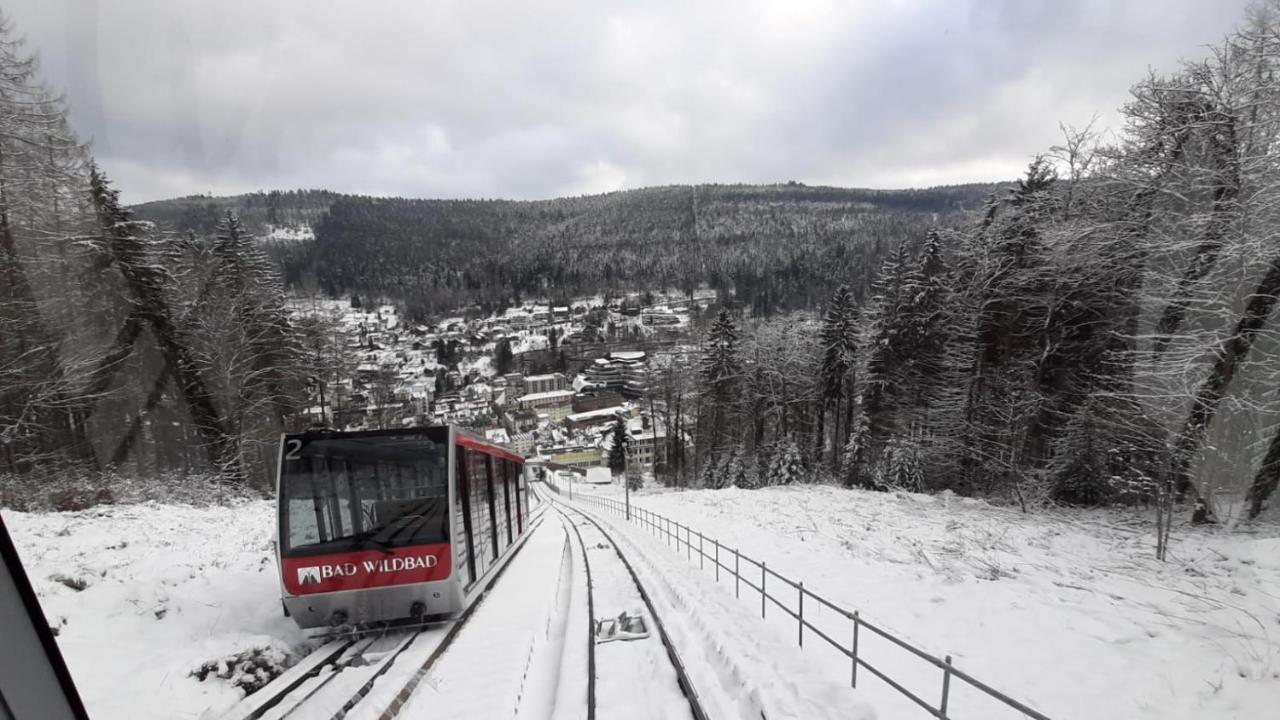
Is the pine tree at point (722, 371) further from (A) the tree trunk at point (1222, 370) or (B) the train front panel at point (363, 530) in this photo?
(B) the train front panel at point (363, 530)

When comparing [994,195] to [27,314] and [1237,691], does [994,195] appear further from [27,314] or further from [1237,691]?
[27,314]

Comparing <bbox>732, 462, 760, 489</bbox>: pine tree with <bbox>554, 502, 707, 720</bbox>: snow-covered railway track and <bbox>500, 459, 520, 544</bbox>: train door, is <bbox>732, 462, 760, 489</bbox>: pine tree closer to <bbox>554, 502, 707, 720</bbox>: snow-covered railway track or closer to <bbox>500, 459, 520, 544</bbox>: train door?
<bbox>500, 459, 520, 544</bbox>: train door

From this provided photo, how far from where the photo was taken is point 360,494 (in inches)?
303

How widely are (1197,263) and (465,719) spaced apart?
15.5m

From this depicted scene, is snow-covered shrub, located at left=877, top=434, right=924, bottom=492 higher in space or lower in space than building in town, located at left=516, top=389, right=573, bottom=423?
higher

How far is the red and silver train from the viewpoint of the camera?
24.3 ft

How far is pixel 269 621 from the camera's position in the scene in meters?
7.99

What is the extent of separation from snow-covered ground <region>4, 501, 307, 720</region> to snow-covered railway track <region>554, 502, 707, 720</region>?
411cm

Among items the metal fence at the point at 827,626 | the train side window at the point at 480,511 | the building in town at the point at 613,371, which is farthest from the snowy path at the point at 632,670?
the building in town at the point at 613,371

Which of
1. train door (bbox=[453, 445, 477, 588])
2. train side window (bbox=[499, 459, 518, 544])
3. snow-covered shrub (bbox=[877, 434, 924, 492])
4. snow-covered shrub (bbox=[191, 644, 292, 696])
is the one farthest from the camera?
snow-covered shrub (bbox=[877, 434, 924, 492])

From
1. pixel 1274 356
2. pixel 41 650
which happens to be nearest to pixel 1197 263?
pixel 1274 356

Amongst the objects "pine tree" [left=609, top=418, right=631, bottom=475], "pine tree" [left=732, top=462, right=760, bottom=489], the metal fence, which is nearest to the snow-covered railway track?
the metal fence

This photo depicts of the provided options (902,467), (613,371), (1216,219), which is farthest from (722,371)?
(613,371)

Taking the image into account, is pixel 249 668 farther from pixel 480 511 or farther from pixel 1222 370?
pixel 1222 370
